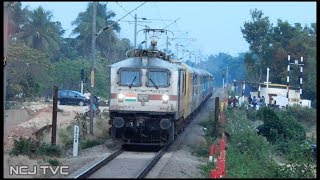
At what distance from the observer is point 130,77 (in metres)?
18.3

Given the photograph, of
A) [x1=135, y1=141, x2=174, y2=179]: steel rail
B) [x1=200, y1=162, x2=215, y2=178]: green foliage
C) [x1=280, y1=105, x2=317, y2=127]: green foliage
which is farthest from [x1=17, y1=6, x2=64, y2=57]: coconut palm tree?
[x1=200, y1=162, x2=215, y2=178]: green foliage

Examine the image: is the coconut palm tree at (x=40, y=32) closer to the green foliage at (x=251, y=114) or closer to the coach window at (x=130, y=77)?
the green foliage at (x=251, y=114)

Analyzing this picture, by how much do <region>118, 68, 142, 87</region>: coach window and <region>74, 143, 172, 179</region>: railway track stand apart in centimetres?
195

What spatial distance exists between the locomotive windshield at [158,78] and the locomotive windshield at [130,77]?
0.32 metres

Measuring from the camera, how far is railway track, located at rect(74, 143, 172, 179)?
1282 centimetres

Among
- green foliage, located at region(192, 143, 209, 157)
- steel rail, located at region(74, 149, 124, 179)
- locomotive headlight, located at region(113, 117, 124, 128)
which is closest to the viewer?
steel rail, located at region(74, 149, 124, 179)

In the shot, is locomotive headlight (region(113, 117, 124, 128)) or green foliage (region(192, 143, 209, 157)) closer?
locomotive headlight (region(113, 117, 124, 128))

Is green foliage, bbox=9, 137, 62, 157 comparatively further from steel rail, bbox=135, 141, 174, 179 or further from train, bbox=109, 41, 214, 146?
steel rail, bbox=135, 141, 174, 179

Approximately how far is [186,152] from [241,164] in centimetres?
424

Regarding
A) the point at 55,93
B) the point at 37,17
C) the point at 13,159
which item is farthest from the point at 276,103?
the point at 37,17

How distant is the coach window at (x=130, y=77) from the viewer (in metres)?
18.2

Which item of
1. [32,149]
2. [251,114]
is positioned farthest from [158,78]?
[251,114]

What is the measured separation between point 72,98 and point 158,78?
2445 centimetres

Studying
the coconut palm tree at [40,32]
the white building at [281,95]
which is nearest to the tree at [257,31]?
the white building at [281,95]
